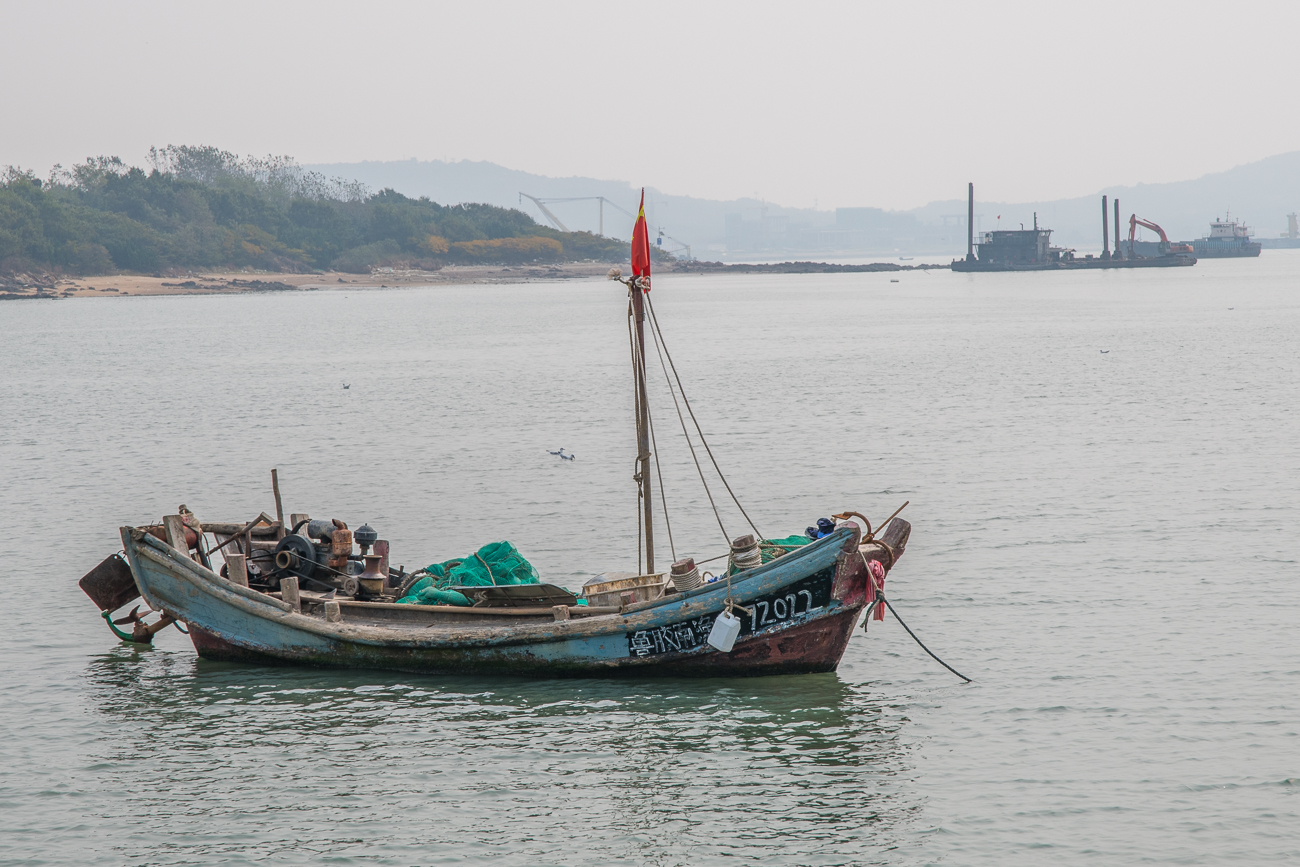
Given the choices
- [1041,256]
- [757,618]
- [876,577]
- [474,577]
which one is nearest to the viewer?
[876,577]

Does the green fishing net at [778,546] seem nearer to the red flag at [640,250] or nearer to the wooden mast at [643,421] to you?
the wooden mast at [643,421]

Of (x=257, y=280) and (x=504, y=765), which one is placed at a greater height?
(x=257, y=280)

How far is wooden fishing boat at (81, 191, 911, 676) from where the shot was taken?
12492 millimetres

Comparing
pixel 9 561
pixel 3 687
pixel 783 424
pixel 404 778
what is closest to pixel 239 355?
pixel 783 424

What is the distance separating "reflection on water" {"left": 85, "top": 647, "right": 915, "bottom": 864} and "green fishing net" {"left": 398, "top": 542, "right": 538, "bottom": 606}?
1.04m

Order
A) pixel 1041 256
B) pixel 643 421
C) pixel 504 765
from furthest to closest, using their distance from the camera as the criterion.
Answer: pixel 1041 256 < pixel 643 421 < pixel 504 765

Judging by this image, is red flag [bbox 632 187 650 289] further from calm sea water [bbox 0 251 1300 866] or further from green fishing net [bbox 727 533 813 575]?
calm sea water [bbox 0 251 1300 866]

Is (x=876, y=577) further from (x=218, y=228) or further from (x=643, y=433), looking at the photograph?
(x=218, y=228)

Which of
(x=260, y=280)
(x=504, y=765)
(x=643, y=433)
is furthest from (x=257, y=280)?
(x=504, y=765)

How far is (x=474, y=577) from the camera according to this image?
1454 centimetres

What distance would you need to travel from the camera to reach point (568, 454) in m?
30.0

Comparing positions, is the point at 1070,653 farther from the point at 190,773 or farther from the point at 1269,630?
the point at 190,773

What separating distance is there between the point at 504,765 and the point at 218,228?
161946 mm

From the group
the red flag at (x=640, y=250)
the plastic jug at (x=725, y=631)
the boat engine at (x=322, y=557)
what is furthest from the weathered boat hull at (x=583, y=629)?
the red flag at (x=640, y=250)
